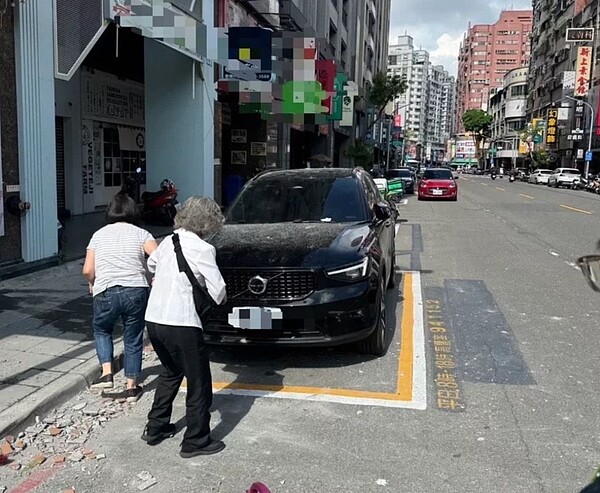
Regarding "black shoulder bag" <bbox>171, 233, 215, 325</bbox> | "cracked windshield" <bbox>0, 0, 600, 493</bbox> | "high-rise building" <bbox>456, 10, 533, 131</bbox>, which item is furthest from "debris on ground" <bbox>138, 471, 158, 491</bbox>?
"high-rise building" <bbox>456, 10, 533, 131</bbox>

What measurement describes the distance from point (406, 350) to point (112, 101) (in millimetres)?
13865

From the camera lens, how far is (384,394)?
4699 mm

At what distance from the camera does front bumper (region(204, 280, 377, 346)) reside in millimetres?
4898

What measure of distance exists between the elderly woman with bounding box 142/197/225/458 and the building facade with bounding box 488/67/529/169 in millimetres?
99282

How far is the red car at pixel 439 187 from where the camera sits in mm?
28391

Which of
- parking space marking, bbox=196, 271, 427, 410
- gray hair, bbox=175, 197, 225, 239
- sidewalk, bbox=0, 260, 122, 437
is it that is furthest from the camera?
parking space marking, bbox=196, 271, 427, 410

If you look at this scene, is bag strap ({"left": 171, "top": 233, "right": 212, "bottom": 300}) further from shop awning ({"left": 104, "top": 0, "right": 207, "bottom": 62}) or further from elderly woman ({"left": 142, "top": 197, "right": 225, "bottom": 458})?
shop awning ({"left": 104, "top": 0, "right": 207, "bottom": 62})

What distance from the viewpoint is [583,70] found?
6241 cm

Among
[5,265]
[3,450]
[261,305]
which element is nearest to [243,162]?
[5,265]

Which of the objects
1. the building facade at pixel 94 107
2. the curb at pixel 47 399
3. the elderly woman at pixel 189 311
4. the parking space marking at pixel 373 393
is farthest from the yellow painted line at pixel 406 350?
the building facade at pixel 94 107

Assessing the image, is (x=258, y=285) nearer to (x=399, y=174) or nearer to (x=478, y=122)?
(x=399, y=174)

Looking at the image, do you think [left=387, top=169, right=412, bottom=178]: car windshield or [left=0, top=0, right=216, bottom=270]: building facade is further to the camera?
[left=387, top=169, right=412, bottom=178]: car windshield

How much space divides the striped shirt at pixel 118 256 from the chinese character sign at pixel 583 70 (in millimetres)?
67668

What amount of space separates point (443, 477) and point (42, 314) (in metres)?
4.82
